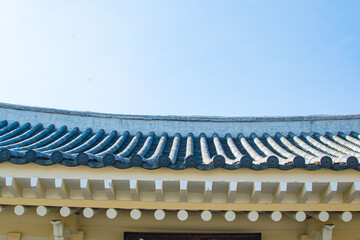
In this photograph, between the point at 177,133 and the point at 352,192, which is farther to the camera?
the point at 177,133

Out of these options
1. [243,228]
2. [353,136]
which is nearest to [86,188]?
[243,228]

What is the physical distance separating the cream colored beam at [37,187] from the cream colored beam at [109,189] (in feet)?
2.21

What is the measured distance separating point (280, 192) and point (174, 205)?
110 centimetres

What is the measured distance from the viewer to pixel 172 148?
5.24 metres

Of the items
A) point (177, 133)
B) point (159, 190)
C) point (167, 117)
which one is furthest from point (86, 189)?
point (167, 117)

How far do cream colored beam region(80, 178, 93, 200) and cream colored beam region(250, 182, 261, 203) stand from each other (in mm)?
1656


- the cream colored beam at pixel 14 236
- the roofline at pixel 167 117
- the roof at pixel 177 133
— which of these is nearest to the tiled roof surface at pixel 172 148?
the roof at pixel 177 133

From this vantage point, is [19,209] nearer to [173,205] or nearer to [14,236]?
[14,236]

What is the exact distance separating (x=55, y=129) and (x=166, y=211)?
10.9ft

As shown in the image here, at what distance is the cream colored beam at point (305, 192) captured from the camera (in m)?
3.38

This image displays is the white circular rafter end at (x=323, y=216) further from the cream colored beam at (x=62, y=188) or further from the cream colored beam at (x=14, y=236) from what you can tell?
the cream colored beam at (x=14, y=236)

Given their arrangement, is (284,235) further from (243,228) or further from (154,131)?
(154,131)

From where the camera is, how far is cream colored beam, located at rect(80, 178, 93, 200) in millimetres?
3439

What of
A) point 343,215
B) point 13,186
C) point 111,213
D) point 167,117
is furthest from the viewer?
point 167,117
